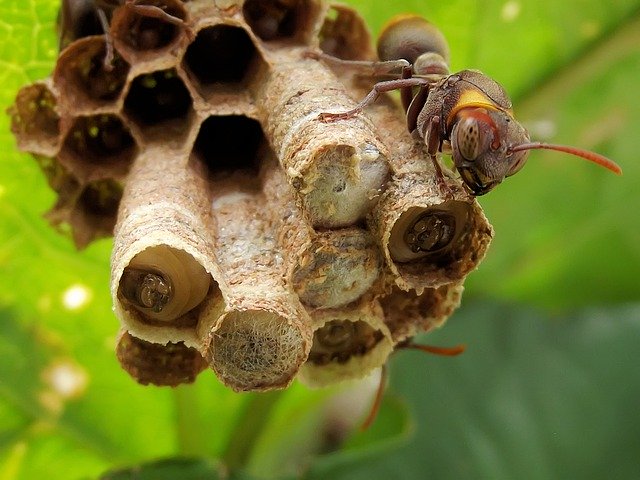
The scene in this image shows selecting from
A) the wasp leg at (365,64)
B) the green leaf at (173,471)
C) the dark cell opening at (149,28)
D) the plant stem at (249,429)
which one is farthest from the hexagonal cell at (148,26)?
the plant stem at (249,429)

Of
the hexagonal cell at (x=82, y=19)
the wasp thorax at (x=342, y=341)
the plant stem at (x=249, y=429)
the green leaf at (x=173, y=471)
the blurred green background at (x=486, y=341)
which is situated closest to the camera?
the wasp thorax at (x=342, y=341)

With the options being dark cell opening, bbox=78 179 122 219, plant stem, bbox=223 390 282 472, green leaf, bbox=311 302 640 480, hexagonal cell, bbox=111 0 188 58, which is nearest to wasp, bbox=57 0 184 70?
hexagonal cell, bbox=111 0 188 58

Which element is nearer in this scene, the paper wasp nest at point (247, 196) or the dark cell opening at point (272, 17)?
the paper wasp nest at point (247, 196)

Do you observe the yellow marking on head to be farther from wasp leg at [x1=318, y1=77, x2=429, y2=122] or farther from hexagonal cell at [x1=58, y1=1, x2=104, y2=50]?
hexagonal cell at [x1=58, y1=1, x2=104, y2=50]

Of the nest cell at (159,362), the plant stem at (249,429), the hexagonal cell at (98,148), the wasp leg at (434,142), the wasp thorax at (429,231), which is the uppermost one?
the wasp leg at (434,142)

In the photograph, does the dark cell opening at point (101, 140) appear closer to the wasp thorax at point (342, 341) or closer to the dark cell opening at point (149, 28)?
the dark cell opening at point (149, 28)

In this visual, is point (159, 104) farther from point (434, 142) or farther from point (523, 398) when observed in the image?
point (523, 398)
